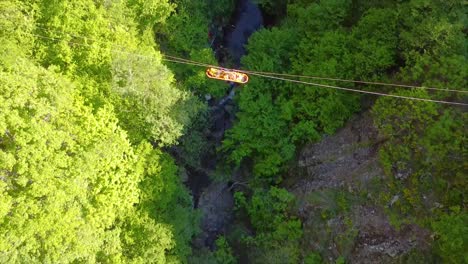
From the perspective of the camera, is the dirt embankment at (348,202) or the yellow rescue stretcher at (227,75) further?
the yellow rescue stretcher at (227,75)

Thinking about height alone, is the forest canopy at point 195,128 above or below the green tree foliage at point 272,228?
above

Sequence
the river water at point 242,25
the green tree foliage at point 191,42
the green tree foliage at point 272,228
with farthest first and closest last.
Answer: the river water at point 242,25, the green tree foliage at point 191,42, the green tree foliage at point 272,228

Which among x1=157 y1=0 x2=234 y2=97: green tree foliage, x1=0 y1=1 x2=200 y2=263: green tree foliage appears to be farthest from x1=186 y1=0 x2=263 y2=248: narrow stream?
x1=0 y1=1 x2=200 y2=263: green tree foliage

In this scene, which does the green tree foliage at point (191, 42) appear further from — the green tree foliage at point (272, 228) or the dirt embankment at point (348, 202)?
the dirt embankment at point (348, 202)

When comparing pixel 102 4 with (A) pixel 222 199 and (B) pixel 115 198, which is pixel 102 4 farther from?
(A) pixel 222 199

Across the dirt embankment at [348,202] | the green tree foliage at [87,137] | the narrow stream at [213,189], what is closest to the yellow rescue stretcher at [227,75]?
the green tree foliage at [87,137]

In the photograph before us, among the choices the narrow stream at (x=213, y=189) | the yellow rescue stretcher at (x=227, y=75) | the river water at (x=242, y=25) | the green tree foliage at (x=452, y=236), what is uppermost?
the yellow rescue stretcher at (x=227, y=75)

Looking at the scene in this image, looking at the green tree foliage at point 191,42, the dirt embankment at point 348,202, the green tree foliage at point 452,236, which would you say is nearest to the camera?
the green tree foliage at point 452,236
